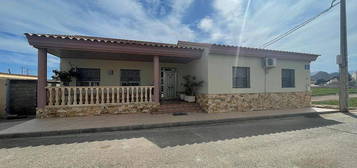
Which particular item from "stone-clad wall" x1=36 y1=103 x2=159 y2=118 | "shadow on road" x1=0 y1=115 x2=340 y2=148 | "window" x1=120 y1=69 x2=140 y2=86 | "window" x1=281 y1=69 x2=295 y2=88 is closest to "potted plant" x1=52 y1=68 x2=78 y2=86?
"stone-clad wall" x1=36 y1=103 x2=159 y2=118

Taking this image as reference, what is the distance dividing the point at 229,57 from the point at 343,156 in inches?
236

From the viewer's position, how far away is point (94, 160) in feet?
10.0

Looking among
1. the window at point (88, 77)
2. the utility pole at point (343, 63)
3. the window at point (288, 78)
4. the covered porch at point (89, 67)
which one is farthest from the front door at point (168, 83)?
the utility pole at point (343, 63)

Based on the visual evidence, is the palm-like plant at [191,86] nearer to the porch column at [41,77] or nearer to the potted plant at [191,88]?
the potted plant at [191,88]

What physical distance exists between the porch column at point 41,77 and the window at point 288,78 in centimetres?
1269

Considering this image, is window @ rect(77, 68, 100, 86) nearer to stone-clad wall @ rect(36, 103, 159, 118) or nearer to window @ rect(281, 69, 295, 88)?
stone-clad wall @ rect(36, 103, 159, 118)

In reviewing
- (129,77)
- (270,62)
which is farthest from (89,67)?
(270,62)

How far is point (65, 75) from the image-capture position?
8180mm

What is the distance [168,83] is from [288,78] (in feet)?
25.8

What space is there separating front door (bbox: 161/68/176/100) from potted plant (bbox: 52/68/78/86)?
5.03m

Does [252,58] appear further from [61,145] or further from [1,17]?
[1,17]

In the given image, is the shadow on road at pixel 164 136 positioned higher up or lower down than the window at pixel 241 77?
lower down

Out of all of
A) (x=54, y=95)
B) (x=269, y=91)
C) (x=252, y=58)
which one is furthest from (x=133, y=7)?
(x=269, y=91)

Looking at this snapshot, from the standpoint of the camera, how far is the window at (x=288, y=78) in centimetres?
990
